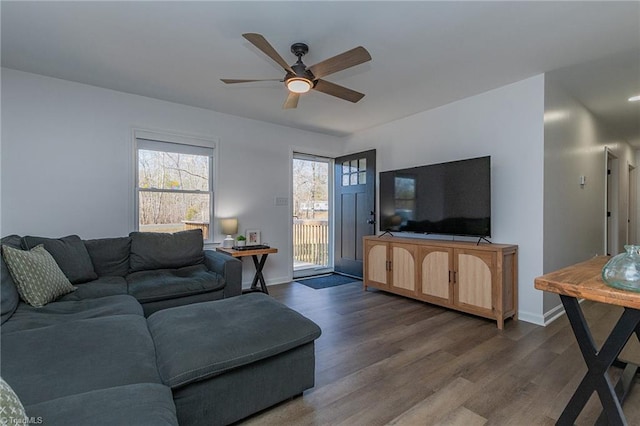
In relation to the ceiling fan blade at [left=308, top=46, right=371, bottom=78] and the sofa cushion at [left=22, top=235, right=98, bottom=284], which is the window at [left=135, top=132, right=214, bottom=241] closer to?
the sofa cushion at [left=22, top=235, right=98, bottom=284]

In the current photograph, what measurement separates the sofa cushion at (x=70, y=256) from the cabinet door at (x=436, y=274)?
3.34m

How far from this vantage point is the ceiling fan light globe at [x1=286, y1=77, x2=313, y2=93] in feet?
7.34

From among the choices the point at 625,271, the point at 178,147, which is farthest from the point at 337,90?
the point at 178,147


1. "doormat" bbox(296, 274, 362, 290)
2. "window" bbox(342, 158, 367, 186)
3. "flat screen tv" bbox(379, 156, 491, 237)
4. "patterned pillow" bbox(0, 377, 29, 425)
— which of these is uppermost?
"window" bbox(342, 158, 367, 186)

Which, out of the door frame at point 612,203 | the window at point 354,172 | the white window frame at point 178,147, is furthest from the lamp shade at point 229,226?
the door frame at point 612,203

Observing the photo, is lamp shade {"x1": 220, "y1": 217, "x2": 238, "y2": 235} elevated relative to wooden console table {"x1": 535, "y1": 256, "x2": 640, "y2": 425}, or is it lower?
elevated

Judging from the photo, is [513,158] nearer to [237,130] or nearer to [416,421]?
[416,421]

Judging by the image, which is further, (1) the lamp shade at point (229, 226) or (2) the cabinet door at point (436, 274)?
(1) the lamp shade at point (229, 226)

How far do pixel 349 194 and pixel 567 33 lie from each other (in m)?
3.28

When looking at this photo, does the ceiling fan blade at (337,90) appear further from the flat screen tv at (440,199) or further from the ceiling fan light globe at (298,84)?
the flat screen tv at (440,199)

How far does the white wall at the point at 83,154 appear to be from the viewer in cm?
287

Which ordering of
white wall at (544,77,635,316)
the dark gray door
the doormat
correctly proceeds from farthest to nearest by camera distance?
1. the dark gray door
2. the doormat
3. white wall at (544,77,635,316)

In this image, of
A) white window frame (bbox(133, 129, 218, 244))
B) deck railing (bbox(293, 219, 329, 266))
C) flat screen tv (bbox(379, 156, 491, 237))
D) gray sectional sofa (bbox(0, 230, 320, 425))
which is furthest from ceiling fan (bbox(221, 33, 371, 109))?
deck railing (bbox(293, 219, 329, 266))

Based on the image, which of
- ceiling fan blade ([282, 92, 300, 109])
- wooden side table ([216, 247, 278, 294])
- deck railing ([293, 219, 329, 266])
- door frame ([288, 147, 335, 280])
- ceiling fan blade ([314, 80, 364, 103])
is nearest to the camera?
ceiling fan blade ([314, 80, 364, 103])
